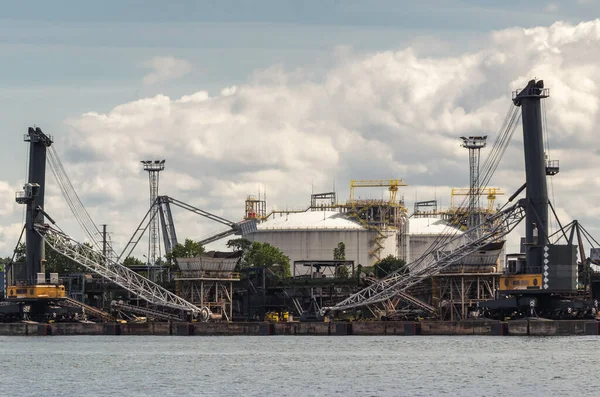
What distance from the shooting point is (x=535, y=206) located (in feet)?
465

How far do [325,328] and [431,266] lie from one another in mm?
15534

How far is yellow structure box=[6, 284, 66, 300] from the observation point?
160 meters

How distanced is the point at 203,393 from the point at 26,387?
13565 millimetres

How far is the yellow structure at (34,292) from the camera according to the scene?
524ft

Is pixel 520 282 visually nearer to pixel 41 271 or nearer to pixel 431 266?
pixel 431 266

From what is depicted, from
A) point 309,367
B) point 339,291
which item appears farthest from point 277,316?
point 309,367

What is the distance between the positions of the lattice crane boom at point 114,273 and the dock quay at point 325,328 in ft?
33.2

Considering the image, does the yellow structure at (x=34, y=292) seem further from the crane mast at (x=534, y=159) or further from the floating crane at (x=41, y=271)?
the crane mast at (x=534, y=159)

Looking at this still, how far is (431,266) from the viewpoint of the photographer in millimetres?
156875

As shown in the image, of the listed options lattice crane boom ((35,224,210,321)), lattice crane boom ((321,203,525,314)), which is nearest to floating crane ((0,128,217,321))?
lattice crane boom ((35,224,210,321))

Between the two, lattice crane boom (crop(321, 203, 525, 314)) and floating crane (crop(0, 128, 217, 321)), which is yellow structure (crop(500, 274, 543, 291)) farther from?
floating crane (crop(0, 128, 217, 321))

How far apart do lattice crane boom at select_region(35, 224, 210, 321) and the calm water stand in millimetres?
27319

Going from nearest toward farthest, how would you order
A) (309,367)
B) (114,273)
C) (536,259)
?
(309,367) < (536,259) < (114,273)

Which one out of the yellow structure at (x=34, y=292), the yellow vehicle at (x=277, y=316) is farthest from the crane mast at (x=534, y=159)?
the yellow structure at (x=34, y=292)
